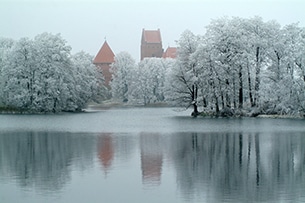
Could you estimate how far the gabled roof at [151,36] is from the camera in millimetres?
146688

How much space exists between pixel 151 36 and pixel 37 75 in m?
95.1

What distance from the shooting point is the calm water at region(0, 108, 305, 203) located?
457 inches

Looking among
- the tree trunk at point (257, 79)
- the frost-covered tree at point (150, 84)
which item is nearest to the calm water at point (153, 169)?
the tree trunk at point (257, 79)

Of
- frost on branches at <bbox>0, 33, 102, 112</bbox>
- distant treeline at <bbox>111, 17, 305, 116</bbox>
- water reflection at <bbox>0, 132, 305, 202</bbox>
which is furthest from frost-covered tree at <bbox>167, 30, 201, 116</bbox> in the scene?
water reflection at <bbox>0, 132, 305, 202</bbox>

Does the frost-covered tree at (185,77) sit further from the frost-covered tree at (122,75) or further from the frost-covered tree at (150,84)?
the frost-covered tree at (122,75)

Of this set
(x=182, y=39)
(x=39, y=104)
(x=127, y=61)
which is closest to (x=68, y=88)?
(x=39, y=104)

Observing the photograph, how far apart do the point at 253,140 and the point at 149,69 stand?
61932 millimetres

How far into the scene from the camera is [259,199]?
1109 cm

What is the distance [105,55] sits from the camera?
120 m

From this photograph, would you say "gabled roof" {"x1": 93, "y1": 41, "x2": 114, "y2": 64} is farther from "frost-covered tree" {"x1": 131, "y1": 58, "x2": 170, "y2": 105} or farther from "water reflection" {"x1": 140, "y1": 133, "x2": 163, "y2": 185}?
"water reflection" {"x1": 140, "y1": 133, "x2": 163, "y2": 185}

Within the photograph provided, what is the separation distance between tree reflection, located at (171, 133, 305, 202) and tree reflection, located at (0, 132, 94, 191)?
3484 millimetres

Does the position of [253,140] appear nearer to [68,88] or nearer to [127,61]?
[68,88]

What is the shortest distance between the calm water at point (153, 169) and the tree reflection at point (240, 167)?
0.02 meters

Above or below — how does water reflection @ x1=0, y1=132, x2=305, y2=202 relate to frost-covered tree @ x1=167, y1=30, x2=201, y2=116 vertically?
below
